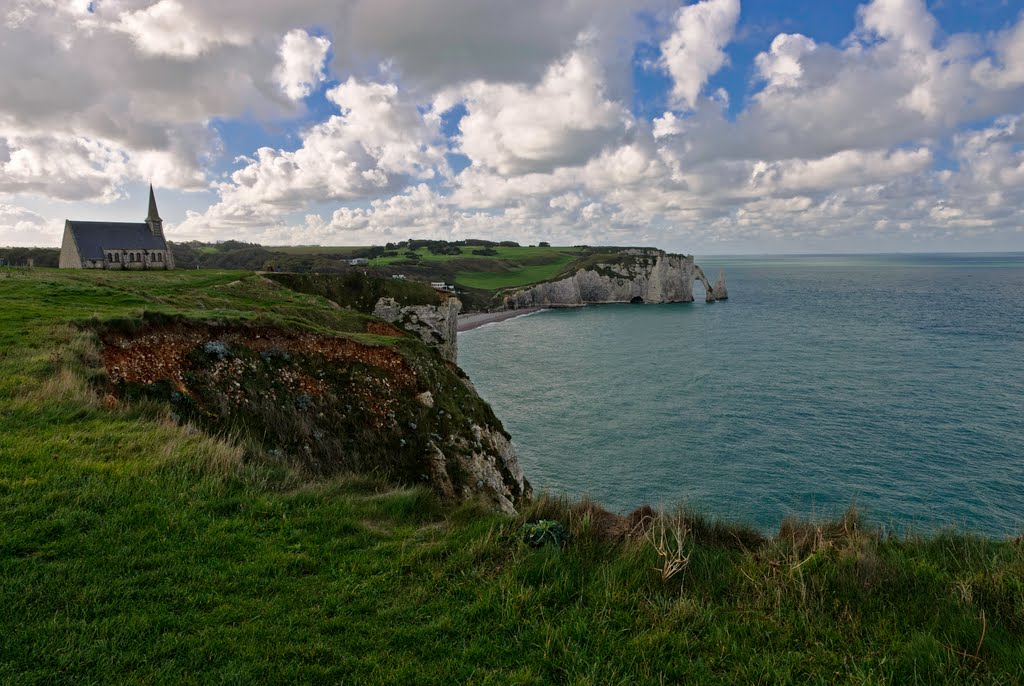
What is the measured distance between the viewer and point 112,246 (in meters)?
58.0

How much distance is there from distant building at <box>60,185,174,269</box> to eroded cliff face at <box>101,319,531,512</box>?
51542mm

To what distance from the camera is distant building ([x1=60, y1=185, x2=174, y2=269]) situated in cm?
5575

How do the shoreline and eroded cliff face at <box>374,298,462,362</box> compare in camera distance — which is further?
the shoreline

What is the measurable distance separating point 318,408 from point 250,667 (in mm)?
14083

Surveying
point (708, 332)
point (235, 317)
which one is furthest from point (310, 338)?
point (708, 332)

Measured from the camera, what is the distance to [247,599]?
6.52 metres

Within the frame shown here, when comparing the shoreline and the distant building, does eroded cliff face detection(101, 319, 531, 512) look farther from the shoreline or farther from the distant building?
the shoreline

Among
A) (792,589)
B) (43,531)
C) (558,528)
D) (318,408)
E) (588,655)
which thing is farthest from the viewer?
(318,408)

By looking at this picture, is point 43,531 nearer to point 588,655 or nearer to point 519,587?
point 519,587

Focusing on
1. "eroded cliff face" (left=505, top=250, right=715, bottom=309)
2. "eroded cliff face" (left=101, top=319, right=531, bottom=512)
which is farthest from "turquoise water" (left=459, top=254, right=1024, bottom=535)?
"eroded cliff face" (left=505, top=250, right=715, bottom=309)

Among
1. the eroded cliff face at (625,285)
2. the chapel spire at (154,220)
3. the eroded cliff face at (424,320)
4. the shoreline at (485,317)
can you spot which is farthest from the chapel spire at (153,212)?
the eroded cliff face at (625,285)

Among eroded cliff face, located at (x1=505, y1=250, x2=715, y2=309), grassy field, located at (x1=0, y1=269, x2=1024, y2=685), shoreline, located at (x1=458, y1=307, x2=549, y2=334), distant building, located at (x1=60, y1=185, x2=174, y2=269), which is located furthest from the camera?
eroded cliff face, located at (x1=505, y1=250, x2=715, y2=309)

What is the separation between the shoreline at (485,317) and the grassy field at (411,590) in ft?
326

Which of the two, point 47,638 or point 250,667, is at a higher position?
point 47,638
